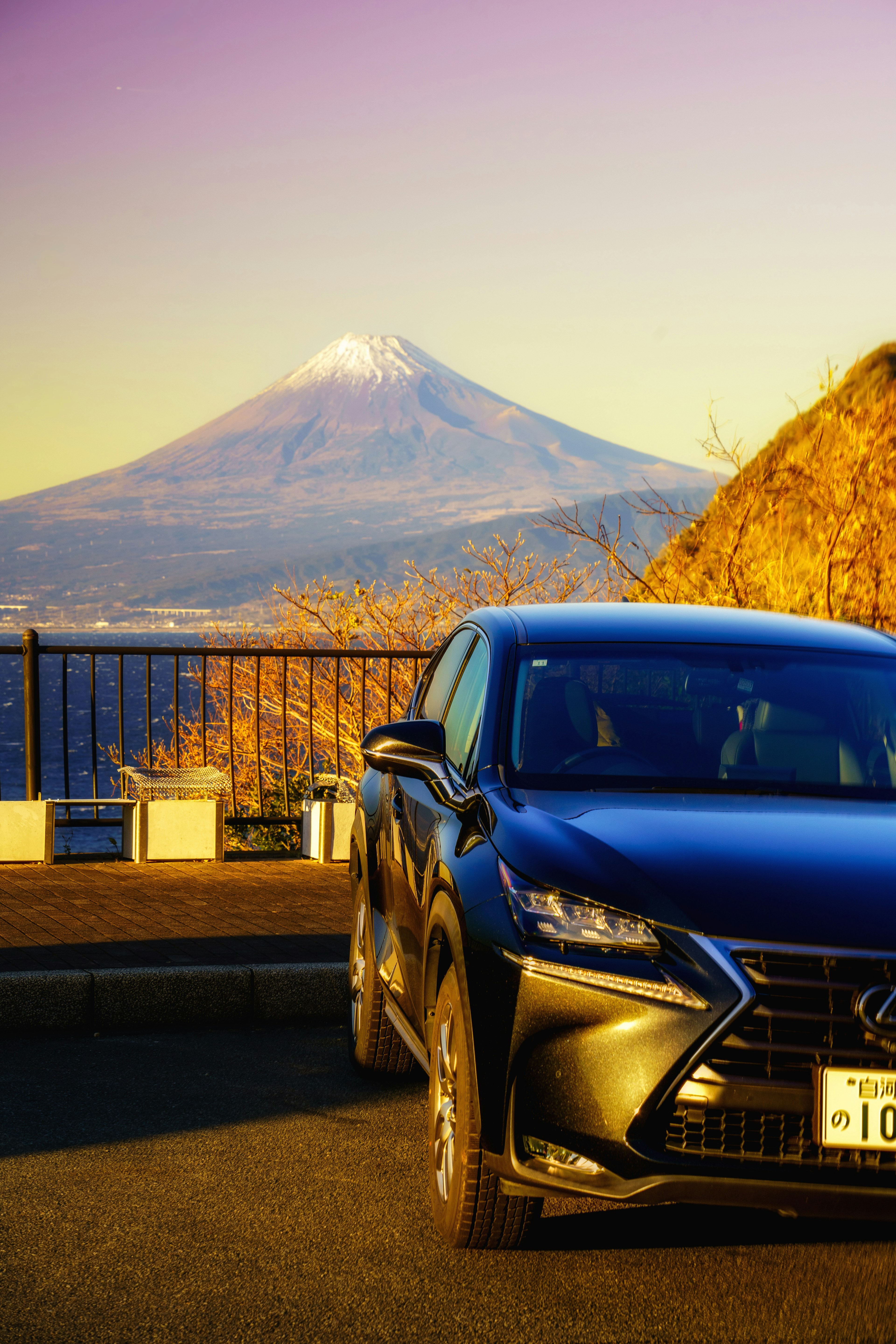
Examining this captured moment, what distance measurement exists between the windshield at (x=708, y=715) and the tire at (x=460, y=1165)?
2.61 feet

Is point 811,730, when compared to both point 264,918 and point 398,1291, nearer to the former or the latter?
point 398,1291

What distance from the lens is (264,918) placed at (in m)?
7.45

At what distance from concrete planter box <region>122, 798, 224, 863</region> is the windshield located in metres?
5.07

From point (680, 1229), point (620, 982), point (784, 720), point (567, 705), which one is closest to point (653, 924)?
→ point (620, 982)

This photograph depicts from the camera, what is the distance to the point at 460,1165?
327cm

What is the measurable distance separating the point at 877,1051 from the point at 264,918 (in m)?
4.98

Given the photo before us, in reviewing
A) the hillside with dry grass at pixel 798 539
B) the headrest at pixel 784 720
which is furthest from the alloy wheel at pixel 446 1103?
the hillside with dry grass at pixel 798 539

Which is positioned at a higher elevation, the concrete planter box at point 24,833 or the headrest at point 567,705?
the headrest at point 567,705

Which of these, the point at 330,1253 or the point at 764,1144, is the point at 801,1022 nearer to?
the point at 764,1144

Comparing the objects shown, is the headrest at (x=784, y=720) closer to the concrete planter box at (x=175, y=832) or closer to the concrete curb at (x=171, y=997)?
the concrete curb at (x=171, y=997)

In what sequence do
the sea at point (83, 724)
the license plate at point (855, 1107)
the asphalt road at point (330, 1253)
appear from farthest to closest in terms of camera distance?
1. the sea at point (83, 724)
2. the asphalt road at point (330, 1253)
3. the license plate at point (855, 1107)

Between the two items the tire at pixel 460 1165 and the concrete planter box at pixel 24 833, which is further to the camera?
the concrete planter box at pixel 24 833

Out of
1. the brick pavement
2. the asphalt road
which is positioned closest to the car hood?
the asphalt road

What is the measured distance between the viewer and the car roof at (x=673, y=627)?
4379mm
